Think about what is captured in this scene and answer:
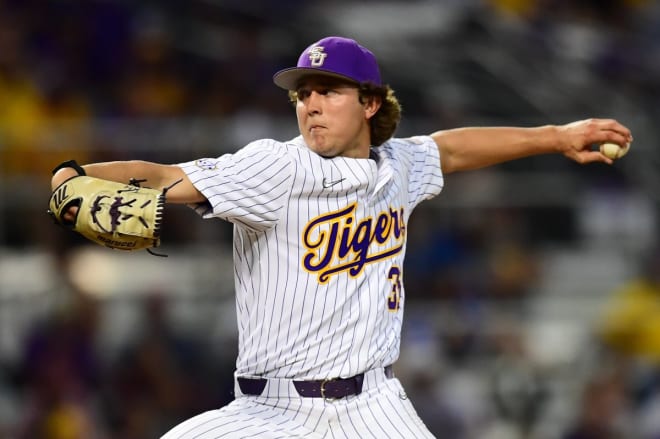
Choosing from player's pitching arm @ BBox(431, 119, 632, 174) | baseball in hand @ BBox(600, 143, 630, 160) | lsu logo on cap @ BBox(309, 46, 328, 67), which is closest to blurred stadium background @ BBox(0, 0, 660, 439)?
player's pitching arm @ BBox(431, 119, 632, 174)

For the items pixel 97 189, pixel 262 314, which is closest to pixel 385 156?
pixel 262 314

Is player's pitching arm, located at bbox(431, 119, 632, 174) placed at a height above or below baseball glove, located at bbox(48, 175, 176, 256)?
above

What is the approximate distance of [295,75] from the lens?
162 inches

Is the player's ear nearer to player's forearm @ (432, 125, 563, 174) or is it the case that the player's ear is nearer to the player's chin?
the player's chin

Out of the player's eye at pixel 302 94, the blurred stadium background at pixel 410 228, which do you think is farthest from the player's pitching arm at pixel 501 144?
the blurred stadium background at pixel 410 228

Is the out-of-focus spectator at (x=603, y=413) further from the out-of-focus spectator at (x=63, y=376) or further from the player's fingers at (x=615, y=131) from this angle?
the player's fingers at (x=615, y=131)

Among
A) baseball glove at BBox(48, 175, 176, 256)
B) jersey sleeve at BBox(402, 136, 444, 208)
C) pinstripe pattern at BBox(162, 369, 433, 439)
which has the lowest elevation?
pinstripe pattern at BBox(162, 369, 433, 439)

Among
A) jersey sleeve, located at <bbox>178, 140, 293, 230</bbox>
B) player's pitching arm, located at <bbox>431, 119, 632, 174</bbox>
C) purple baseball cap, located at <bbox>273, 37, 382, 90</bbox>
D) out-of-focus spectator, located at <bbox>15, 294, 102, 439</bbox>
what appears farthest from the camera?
out-of-focus spectator, located at <bbox>15, 294, 102, 439</bbox>

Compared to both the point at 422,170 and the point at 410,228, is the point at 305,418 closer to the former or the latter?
the point at 422,170

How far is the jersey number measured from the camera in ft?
13.7

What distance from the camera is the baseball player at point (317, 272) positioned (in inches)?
153

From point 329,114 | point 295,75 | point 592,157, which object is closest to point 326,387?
point 329,114

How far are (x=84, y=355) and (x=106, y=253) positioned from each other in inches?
41.2

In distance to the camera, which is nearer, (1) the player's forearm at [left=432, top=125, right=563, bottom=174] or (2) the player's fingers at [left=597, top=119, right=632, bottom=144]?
(2) the player's fingers at [left=597, top=119, right=632, bottom=144]
